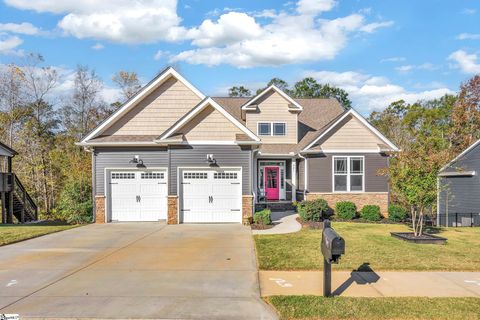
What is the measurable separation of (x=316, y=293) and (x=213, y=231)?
7178 mm

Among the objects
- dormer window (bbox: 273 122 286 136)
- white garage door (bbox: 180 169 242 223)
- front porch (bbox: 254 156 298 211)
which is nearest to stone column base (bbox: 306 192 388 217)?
front porch (bbox: 254 156 298 211)

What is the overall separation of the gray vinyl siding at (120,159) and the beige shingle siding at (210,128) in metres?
1.83

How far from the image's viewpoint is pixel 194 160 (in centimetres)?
1488

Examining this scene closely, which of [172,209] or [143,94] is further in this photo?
[143,94]

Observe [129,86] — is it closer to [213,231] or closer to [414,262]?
[213,231]

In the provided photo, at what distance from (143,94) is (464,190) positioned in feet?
62.0

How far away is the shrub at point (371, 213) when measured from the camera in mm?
16766

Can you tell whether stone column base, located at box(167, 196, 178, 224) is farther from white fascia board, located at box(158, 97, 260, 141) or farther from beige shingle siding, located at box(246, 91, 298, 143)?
beige shingle siding, located at box(246, 91, 298, 143)

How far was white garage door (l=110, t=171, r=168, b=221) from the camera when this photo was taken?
1562 centimetres

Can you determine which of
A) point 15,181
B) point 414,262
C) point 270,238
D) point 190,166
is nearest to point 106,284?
point 270,238

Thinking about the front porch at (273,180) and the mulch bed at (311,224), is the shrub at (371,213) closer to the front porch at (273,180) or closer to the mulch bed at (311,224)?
the mulch bed at (311,224)

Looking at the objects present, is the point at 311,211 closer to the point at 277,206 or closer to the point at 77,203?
the point at 277,206

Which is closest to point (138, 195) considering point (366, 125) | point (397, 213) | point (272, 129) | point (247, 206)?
point (247, 206)

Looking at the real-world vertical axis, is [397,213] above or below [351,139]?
below
